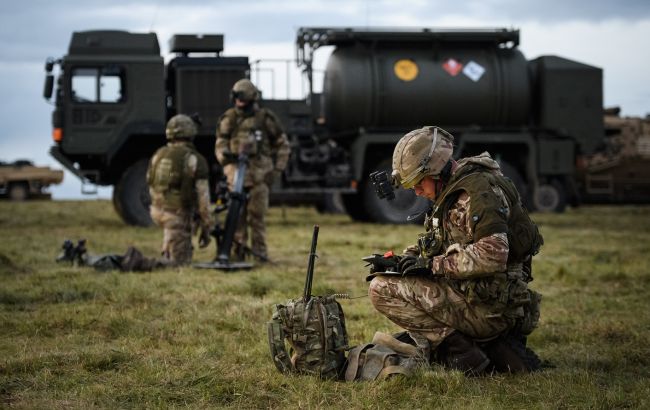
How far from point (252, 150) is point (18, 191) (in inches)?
829

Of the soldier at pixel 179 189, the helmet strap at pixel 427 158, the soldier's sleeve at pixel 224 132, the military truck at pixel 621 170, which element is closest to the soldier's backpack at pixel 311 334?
the helmet strap at pixel 427 158

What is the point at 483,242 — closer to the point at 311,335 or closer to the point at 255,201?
the point at 311,335

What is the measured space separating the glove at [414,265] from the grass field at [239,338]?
53 centimetres

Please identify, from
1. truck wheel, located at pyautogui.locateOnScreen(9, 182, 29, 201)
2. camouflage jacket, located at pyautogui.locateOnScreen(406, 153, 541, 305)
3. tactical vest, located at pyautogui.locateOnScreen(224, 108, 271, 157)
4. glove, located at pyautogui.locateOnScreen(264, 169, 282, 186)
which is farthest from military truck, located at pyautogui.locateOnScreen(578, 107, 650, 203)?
camouflage jacket, located at pyautogui.locateOnScreen(406, 153, 541, 305)

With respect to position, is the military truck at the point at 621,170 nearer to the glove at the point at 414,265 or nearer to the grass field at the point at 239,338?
the grass field at the point at 239,338

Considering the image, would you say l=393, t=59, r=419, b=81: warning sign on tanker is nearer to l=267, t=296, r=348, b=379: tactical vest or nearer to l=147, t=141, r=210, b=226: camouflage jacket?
l=147, t=141, r=210, b=226: camouflage jacket

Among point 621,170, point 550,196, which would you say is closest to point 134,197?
point 550,196

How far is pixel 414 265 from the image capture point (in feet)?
17.8

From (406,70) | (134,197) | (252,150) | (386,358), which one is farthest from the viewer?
(406,70)

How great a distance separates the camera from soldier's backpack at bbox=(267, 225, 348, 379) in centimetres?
553

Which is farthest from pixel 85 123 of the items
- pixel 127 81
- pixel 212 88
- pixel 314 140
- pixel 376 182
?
pixel 376 182

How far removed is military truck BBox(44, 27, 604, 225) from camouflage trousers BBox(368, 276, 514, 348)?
12.4 m

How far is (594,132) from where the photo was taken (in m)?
20.0

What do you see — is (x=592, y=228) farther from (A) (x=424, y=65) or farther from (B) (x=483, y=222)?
(B) (x=483, y=222)
